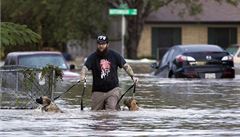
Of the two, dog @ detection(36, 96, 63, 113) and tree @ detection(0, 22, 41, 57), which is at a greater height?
tree @ detection(0, 22, 41, 57)

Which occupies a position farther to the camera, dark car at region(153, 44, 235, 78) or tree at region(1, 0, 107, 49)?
tree at region(1, 0, 107, 49)

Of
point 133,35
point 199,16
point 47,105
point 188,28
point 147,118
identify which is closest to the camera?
point 147,118

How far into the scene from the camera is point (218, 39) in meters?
62.4

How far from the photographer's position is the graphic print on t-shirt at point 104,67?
54.7 ft

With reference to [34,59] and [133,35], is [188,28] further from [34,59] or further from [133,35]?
[34,59]

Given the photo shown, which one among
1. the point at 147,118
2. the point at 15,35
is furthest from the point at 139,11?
the point at 147,118

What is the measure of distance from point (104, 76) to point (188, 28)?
45782mm

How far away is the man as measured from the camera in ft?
54.6

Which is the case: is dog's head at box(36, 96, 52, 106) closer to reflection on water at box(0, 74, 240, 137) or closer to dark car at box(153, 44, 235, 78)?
reflection on water at box(0, 74, 240, 137)

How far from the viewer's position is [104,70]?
16.7 metres

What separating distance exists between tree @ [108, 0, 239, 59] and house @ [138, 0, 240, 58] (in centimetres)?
280

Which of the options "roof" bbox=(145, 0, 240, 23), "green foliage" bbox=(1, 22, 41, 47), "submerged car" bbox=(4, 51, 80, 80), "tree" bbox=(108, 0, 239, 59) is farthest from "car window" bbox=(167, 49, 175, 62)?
"roof" bbox=(145, 0, 240, 23)

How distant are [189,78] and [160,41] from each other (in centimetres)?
3291

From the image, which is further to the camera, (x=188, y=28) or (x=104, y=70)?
(x=188, y=28)
